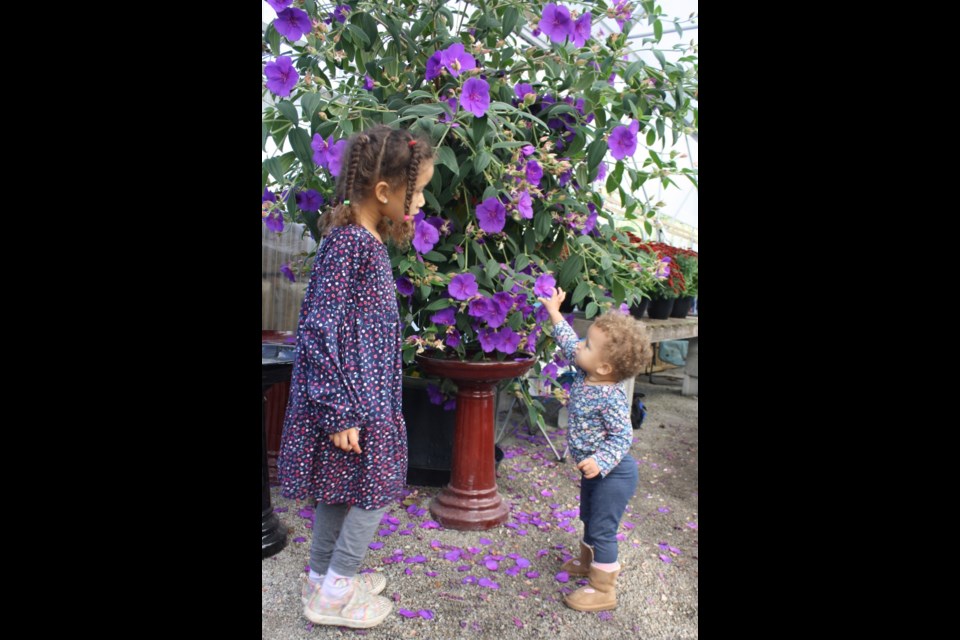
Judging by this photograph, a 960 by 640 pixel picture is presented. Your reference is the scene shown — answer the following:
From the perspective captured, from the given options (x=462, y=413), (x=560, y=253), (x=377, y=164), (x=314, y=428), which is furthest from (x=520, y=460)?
(x=377, y=164)

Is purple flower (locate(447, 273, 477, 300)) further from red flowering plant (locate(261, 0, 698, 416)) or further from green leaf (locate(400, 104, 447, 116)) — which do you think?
green leaf (locate(400, 104, 447, 116))

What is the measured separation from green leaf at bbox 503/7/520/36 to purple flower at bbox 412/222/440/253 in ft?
2.21

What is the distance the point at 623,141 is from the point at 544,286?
0.49 m

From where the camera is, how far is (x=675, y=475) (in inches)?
122

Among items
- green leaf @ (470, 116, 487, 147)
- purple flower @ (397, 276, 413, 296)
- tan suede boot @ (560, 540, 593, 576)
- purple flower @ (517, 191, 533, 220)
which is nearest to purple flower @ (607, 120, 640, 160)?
purple flower @ (517, 191, 533, 220)

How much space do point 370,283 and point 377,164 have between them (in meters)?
0.29

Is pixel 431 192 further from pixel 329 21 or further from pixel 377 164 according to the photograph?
pixel 329 21

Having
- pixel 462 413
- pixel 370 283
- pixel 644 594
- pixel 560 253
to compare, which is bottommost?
pixel 644 594

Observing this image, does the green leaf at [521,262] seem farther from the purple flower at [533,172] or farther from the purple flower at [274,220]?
the purple flower at [274,220]

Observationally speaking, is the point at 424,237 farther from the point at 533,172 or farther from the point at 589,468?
the point at 589,468

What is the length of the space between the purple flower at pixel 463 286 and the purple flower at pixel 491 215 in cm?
18

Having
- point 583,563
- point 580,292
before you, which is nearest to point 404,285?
point 580,292

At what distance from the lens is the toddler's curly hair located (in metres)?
1.77

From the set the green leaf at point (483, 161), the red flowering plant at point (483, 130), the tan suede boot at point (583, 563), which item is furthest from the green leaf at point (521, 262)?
the tan suede boot at point (583, 563)
